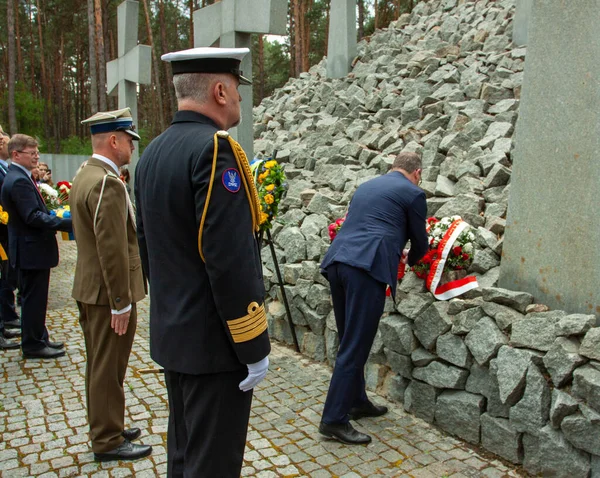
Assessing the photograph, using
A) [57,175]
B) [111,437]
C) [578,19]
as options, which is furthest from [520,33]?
[57,175]

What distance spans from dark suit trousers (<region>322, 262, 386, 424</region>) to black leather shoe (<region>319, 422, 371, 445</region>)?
0.04 m

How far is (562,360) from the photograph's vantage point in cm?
319

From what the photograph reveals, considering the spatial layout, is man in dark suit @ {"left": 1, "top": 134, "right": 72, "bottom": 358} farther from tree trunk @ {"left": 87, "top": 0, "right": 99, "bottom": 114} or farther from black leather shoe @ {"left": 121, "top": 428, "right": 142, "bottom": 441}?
tree trunk @ {"left": 87, "top": 0, "right": 99, "bottom": 114}

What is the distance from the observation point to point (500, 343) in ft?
11.7

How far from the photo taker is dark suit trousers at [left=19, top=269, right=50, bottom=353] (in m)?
5.23

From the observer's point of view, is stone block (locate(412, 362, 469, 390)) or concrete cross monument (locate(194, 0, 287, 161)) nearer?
stone block (locate(412, 362, 469, 390))

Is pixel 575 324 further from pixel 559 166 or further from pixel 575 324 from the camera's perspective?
pixel 559 166

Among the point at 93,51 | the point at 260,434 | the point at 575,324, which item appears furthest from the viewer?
the point at 93,51

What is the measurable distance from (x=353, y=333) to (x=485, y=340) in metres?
0.84

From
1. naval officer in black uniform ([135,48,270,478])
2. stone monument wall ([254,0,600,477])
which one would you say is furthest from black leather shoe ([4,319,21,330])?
naval officer in black uniform ([135,48,270,478])

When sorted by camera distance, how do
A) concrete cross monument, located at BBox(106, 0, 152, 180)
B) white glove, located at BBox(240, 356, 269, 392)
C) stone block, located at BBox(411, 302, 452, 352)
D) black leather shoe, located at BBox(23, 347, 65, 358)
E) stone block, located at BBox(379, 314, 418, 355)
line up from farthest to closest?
concrete cross monument, located at BBox(106, 0, 152, 180)
black leather shoe, located at BBox(23, 347, 65, 358)
stone block, located at BBox(379, 314, 418, 355)
stone block, located at BBox(411, 302, 452, 352)
white glove, located at BBox(240, 356, 269, 392)

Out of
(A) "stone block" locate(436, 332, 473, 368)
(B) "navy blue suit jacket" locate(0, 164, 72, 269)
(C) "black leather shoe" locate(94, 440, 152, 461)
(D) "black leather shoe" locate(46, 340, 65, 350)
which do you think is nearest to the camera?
(C) "black leather shoe" locate(94, 440, 152, 461)

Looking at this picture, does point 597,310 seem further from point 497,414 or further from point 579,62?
point 579,62

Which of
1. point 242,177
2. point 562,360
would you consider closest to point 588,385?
point 562,360
